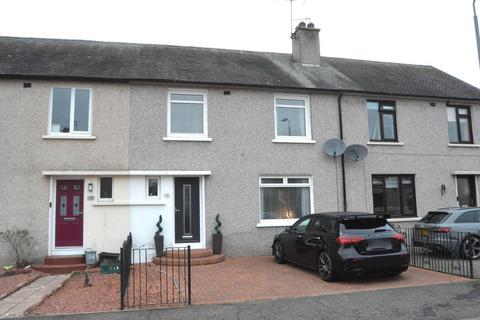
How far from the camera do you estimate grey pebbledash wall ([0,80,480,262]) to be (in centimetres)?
1134

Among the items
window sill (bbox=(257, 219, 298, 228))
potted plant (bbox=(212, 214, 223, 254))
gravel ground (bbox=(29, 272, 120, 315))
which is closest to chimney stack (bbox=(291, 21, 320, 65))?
window sill (bbox=(257, 219, 298, 228))

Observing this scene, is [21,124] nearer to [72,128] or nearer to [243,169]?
[72,128]

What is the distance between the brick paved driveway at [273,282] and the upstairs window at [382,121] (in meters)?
5.64

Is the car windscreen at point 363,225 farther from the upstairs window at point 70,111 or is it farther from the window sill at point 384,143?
the upstairs window at point 70,111

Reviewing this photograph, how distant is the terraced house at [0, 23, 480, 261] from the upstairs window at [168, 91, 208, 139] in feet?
0.15

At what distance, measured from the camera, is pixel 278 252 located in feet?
36.0

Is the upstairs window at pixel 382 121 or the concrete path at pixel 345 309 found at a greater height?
the upstairs window at pixel 382 121

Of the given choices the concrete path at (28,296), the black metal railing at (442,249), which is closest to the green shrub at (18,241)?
the concrete path at (28,296)

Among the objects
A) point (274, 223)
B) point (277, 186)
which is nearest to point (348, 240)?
point (274, 223)

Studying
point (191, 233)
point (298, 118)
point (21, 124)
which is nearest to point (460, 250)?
point (298, 118)

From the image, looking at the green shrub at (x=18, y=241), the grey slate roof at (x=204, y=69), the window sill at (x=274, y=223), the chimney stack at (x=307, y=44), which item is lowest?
the green shrub at (x=18, y=241)

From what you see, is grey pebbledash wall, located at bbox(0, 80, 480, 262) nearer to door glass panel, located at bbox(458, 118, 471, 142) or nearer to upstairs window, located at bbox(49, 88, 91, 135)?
upstairs window, located at bbox(49, 88, 91, 135)

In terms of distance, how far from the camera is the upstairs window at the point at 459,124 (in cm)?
1515

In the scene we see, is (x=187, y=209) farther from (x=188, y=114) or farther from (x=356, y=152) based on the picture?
(x=356, y=152)
